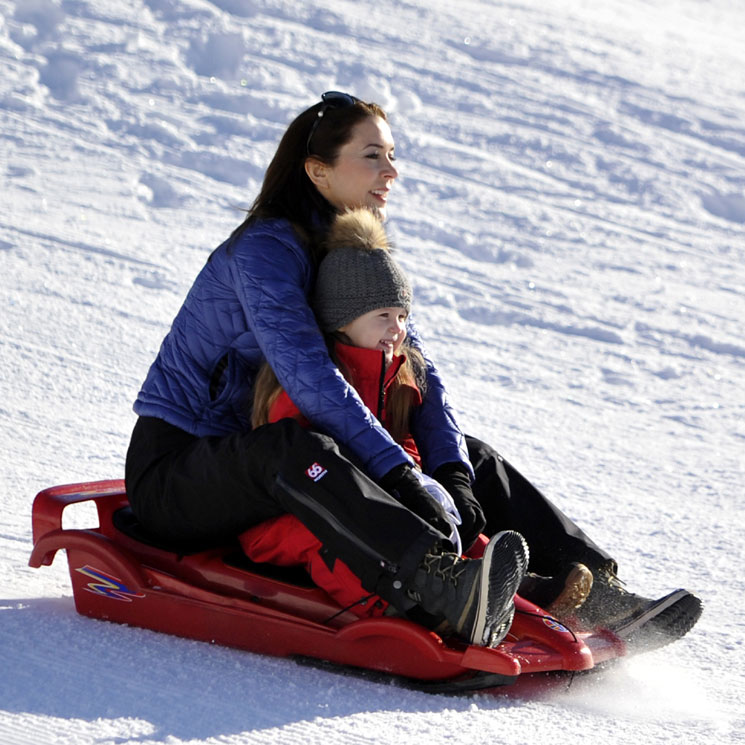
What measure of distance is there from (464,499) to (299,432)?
0.51 m

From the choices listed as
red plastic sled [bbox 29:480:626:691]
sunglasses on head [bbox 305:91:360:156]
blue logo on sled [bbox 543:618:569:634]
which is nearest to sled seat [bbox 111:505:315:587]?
red plastic sled [bbox 29:480:626:691]

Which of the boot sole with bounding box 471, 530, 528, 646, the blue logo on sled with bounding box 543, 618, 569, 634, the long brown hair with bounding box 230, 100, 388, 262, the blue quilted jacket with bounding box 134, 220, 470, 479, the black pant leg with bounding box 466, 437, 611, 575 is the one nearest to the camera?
the boot sole with bounding box 471, 530, 528, 646

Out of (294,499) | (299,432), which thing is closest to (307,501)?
(294,499)

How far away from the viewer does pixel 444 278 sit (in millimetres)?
6910

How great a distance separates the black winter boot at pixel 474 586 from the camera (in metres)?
2.42

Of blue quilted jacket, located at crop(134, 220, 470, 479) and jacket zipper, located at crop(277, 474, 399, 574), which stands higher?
blue quilted jacket, located at crop(134, 220, 470, 479)

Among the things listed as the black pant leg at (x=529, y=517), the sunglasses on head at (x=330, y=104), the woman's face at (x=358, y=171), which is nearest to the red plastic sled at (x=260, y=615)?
the black pant leg at (x=529, y=517)

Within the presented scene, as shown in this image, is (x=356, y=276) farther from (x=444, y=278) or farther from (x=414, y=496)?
(x=444, y=278)

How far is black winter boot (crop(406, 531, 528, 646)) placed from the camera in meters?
2.42

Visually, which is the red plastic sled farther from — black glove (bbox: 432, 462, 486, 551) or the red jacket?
the red jacket

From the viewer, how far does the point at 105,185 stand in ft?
23.4

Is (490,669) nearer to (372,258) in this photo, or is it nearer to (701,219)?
(372,258)

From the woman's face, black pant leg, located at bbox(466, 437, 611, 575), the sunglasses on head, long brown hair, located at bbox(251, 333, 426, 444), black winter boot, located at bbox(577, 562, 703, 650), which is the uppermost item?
the sunglasses on head

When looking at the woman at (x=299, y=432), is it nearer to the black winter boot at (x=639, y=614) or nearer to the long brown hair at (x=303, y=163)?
the long brown hair at (x=303, y=163)
